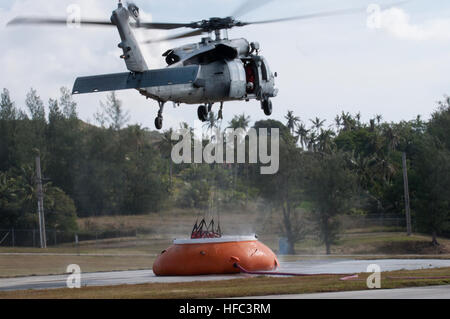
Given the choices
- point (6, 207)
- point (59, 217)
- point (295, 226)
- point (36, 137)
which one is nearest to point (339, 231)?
point (295, 226)

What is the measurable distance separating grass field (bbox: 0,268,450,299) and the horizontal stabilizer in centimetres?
761

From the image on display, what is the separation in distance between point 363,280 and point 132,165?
81757 mm

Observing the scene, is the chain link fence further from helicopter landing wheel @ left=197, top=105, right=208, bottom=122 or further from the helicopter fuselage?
the helicopter fuselage

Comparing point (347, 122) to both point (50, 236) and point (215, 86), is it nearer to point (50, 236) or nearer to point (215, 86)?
point (50, 236)

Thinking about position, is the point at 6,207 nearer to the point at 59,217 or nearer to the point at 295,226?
the point at 59,217

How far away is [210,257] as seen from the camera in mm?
33750

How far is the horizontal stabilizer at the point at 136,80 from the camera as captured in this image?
27.4 m

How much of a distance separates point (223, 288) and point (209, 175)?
66.9 metres

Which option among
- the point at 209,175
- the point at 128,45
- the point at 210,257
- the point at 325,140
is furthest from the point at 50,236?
the point at 128,45

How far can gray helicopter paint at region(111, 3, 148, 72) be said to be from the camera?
2780 cm

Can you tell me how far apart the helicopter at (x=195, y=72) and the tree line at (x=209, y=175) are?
42.3 m

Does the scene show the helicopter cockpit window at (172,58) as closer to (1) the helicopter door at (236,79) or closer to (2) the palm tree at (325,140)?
(1) the helicopter door at (236,79)

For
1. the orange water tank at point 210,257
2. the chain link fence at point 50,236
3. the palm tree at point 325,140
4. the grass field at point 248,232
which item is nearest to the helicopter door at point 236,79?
the orange water tank at point 210,257

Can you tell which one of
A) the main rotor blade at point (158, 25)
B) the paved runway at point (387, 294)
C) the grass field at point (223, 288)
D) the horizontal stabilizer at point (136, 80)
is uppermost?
the main rotor blade at point (158, 25)
